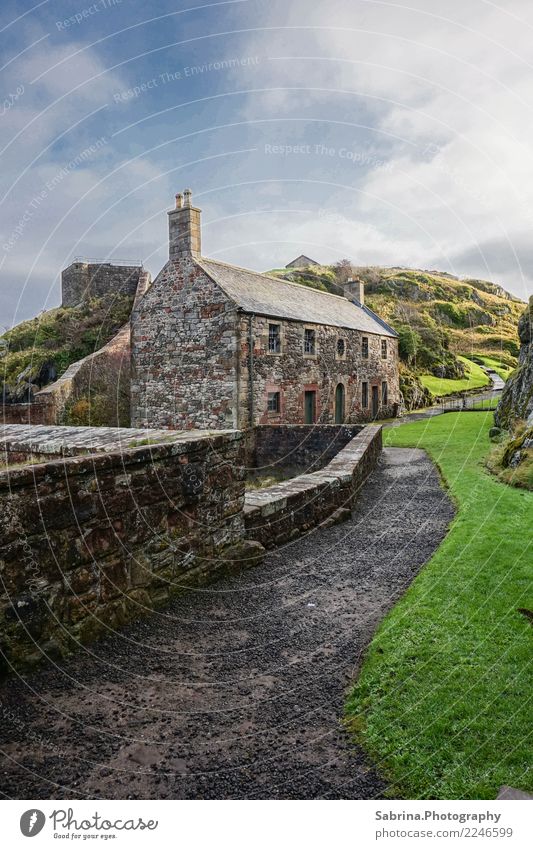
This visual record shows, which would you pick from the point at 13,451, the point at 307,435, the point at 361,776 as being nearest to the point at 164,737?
the point at 361,776

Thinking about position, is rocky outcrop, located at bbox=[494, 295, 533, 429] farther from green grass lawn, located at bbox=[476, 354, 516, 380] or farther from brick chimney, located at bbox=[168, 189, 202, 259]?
green grass lawn, located at bbox=[476, 354, 516, 380]

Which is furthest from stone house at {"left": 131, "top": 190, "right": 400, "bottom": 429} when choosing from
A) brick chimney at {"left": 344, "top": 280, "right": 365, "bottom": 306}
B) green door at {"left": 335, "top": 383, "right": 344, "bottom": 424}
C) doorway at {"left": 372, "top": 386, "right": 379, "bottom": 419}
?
brick chimney at {"left": 344, "top": 280, "right": 365, "bottom": 306}

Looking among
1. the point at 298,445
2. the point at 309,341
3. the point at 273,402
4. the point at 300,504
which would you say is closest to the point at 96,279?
the point at 309,341

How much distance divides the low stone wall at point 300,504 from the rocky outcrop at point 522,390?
32.0ft

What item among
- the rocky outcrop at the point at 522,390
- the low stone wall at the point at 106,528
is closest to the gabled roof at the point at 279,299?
the rocky outcrop at the point at 522,390

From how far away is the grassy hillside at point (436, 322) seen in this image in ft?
148

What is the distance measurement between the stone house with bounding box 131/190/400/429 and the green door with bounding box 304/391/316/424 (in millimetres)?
51

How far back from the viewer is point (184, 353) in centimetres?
2220

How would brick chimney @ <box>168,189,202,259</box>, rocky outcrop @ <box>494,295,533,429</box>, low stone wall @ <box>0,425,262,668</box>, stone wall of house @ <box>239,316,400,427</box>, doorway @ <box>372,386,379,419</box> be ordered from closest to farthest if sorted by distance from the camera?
1. low stone wall @ <box>0,425,262,668</box>
2. rocky outcrop @ <box>494,295,533,429</box>
3. stone wall of house @ <box>239,316,400,427</box>
4. brick chimney @ <box>168,189,202,259</box>
5. doorway @ <box>372,386,379,419</box>

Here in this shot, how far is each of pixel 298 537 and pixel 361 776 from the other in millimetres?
4956

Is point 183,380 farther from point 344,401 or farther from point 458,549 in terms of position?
point 458,549

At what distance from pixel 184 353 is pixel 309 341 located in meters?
6.62

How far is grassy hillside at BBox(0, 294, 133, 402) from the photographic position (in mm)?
31094

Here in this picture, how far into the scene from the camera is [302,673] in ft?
13.8
